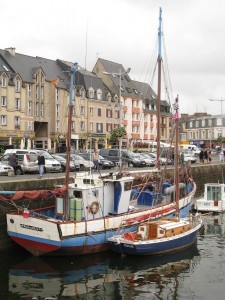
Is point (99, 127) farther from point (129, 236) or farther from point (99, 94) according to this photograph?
point (129, 236)

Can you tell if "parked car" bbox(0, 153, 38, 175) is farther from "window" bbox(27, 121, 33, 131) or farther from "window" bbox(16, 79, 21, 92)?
"window" bbox(27, 121, 33, 131)

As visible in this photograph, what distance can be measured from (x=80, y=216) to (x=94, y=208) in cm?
92

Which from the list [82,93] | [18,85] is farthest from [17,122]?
[82,93]

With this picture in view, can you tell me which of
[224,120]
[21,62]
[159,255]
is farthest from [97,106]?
[159,255]

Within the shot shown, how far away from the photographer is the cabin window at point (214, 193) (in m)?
36.8

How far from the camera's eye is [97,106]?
7956 cm

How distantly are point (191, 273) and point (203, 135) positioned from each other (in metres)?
106

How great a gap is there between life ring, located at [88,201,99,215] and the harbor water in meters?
1.98

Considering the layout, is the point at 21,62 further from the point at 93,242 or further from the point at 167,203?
the point at 93,242

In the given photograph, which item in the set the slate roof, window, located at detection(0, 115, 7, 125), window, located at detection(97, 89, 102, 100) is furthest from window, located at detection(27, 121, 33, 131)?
the slate roof

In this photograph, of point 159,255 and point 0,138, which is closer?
point 159,255

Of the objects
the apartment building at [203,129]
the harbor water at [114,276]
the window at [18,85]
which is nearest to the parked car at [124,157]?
the window at [18,85]

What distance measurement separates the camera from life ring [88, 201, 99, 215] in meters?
22.5

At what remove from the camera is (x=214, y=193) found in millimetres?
36812
